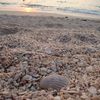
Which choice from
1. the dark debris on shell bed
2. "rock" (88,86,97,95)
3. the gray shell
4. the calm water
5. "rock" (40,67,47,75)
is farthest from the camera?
the calm water

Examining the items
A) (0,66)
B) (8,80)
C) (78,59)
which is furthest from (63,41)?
(8,80)

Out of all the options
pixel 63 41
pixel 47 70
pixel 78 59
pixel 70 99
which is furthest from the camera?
pixel 63 41

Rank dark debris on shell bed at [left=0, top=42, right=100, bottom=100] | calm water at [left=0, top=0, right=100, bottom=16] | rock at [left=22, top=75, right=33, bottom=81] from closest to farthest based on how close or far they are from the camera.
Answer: dark debris on shell bed at [left=0, top=42, right=100, bottom=100] → rock at [left=22, top=75, right=33, bottom=81] → calm water at [left=0, top=0, right=100, bottom=16]

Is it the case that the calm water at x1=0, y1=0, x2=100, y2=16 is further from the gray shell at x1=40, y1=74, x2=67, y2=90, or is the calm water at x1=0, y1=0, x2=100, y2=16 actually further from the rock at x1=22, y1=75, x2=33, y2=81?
the gray shell at x1=40, y1=74, x2=67, y2=90

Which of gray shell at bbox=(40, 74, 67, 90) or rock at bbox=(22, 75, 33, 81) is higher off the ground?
gray shell at bbox=(40, 74, 67, 90)

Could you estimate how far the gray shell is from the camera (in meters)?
3.78

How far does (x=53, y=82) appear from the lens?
12.6 feet

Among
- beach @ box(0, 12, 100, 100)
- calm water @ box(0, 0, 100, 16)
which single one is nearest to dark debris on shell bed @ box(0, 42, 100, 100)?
beach @ box(0, 12, 100, 100)

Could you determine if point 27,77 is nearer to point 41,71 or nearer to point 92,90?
point 41,71

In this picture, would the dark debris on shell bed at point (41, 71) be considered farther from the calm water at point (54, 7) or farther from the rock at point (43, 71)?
the calm water at point (54, 7)

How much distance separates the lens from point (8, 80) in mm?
4203

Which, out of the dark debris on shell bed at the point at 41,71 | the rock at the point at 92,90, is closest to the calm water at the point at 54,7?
the dark debris on shell bed at the point at 41,71

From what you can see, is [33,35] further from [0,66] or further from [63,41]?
[0,66]

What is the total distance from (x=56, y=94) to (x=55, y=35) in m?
4.57
